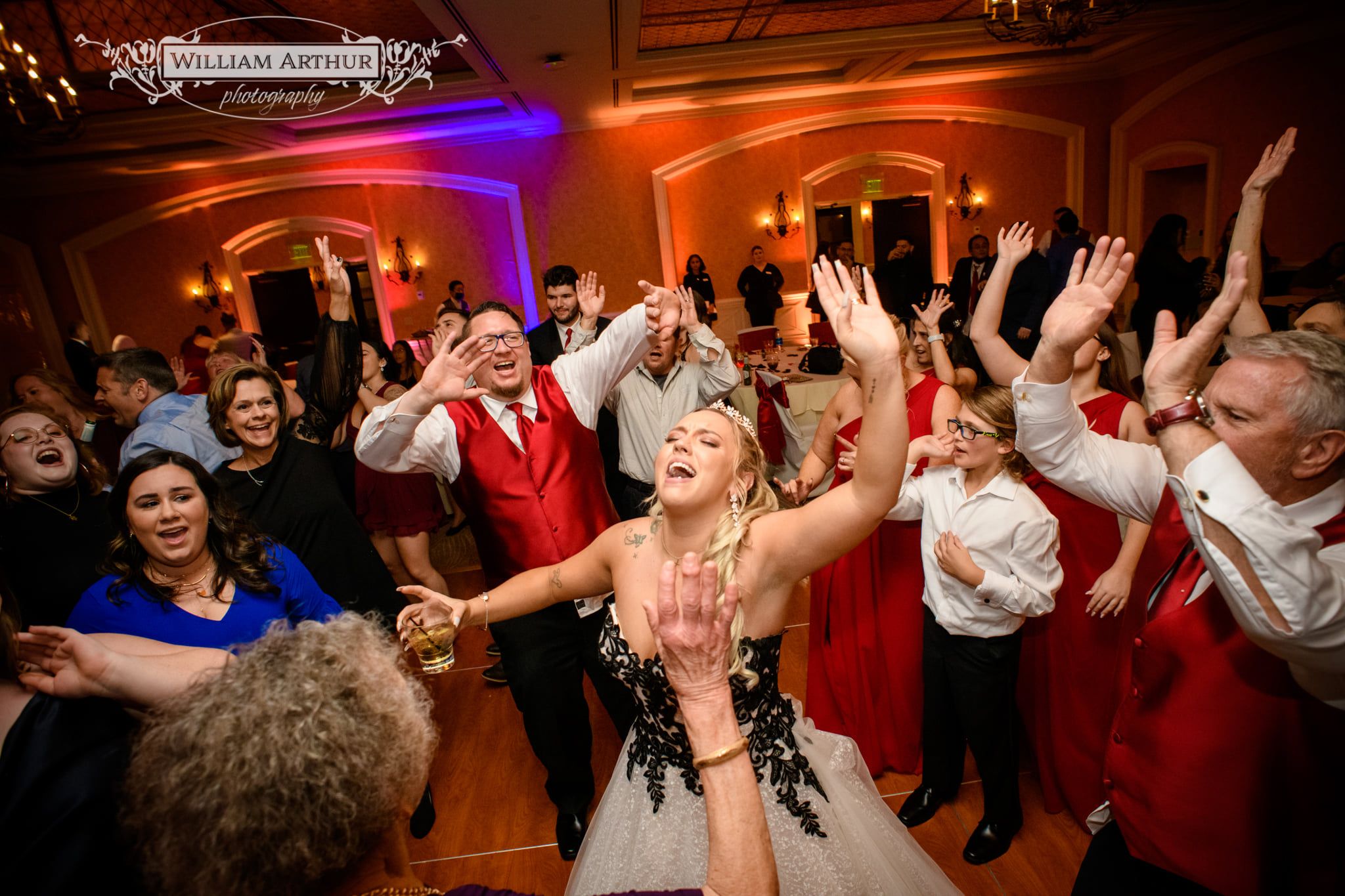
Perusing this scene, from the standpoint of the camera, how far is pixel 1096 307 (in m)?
1.32

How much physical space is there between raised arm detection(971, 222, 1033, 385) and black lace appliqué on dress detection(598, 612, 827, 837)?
1211 millimetres

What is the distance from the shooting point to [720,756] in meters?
0.91

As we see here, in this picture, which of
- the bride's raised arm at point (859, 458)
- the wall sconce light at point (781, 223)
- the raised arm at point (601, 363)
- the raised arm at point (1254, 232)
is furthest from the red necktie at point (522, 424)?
the wall sconce light at point (781, 223)

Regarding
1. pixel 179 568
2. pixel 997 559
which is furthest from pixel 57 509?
pixel 997 559

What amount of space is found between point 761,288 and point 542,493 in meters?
8.36

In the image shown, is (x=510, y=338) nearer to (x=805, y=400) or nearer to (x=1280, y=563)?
(x=1280, y=563)

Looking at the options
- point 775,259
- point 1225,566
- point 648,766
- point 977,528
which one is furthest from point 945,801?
point 775,259

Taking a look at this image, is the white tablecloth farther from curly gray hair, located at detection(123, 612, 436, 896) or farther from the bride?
curly gray hair, located at detection(123, 612, 436, 896)

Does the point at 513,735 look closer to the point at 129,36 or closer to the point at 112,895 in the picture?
the point at 112,895

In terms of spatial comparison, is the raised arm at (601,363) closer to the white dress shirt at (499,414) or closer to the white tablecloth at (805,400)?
the white dress shirt at (499,414)

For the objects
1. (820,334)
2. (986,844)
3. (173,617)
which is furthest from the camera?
(820,334)

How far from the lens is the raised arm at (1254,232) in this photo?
1.87 m

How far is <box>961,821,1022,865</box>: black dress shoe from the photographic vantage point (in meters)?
2.02

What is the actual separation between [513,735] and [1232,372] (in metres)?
2.75
